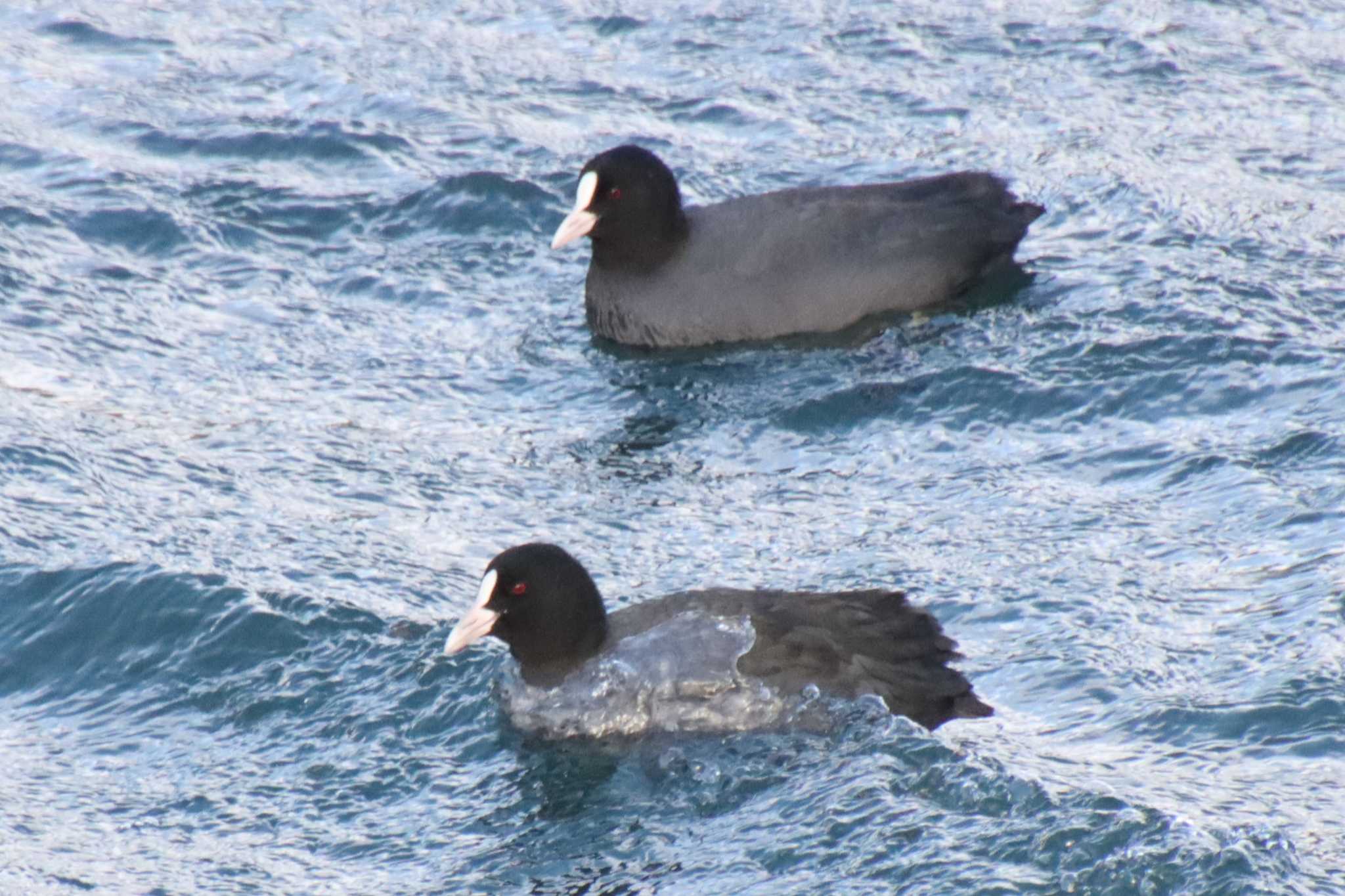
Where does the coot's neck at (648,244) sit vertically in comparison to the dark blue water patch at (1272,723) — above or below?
above

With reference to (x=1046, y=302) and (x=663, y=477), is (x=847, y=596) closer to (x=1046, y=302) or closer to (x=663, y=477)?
(x=663, y=477)

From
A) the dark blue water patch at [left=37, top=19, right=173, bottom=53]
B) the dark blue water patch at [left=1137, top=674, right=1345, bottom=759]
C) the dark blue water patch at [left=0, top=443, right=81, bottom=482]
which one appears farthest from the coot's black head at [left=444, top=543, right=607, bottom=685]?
the dark blue water patch at [left=37, top=19, right=173, bottom=53]

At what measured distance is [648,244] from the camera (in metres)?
10.0

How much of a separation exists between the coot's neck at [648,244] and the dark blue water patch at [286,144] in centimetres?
233

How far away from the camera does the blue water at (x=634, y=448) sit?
6.33m

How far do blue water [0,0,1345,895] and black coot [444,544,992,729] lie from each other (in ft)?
0.48

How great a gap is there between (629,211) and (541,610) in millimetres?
3550

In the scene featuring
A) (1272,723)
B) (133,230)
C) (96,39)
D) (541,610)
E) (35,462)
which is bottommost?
(1272,723)

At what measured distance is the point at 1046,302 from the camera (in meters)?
9.87

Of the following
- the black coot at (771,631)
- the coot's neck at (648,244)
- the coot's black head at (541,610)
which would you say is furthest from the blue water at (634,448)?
the coot's neck at (648,244)

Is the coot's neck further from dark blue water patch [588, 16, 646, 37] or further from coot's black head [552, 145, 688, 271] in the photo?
dark blue water patch [588, 16, 646, 37]

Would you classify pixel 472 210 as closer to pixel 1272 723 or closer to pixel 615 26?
pixel 615 26

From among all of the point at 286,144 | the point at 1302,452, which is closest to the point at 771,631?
the point at 1302,452

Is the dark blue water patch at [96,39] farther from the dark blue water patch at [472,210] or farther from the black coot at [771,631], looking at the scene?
the black coot at [771,631]
